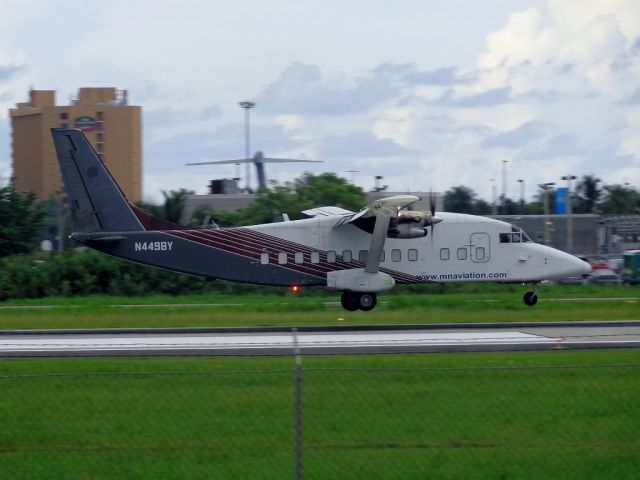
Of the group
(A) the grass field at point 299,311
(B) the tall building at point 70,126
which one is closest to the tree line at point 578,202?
(B) the tall building at point 70,126

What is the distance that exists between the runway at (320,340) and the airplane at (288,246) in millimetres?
5427

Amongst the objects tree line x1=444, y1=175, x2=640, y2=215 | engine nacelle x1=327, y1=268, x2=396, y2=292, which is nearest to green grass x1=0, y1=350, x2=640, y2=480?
engine nacelle x1=327, y1=268, x2=396, y2=292

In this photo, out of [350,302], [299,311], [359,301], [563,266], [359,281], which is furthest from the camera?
[563,266]

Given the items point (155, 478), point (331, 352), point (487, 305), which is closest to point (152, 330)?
point (331, 352)

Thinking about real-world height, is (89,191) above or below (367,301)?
above

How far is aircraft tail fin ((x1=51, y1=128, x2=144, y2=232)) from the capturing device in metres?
32.7

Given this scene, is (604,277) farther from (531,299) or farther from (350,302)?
(350,302)

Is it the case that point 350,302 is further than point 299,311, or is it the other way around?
point 299,311

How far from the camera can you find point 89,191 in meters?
32.9

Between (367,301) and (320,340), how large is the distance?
9.40m

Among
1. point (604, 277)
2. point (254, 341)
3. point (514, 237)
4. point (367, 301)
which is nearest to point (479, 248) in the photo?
point (514, 237)

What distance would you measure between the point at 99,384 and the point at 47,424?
1386mm

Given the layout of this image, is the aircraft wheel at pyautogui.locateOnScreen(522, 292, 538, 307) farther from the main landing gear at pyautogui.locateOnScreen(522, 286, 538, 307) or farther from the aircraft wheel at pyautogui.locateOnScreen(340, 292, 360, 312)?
the aircraft wheel at pyautogui.locateOnScreen(340, 292, 360, 312)

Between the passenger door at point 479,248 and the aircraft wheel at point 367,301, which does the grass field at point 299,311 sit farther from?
the passenger door at point 479,248
